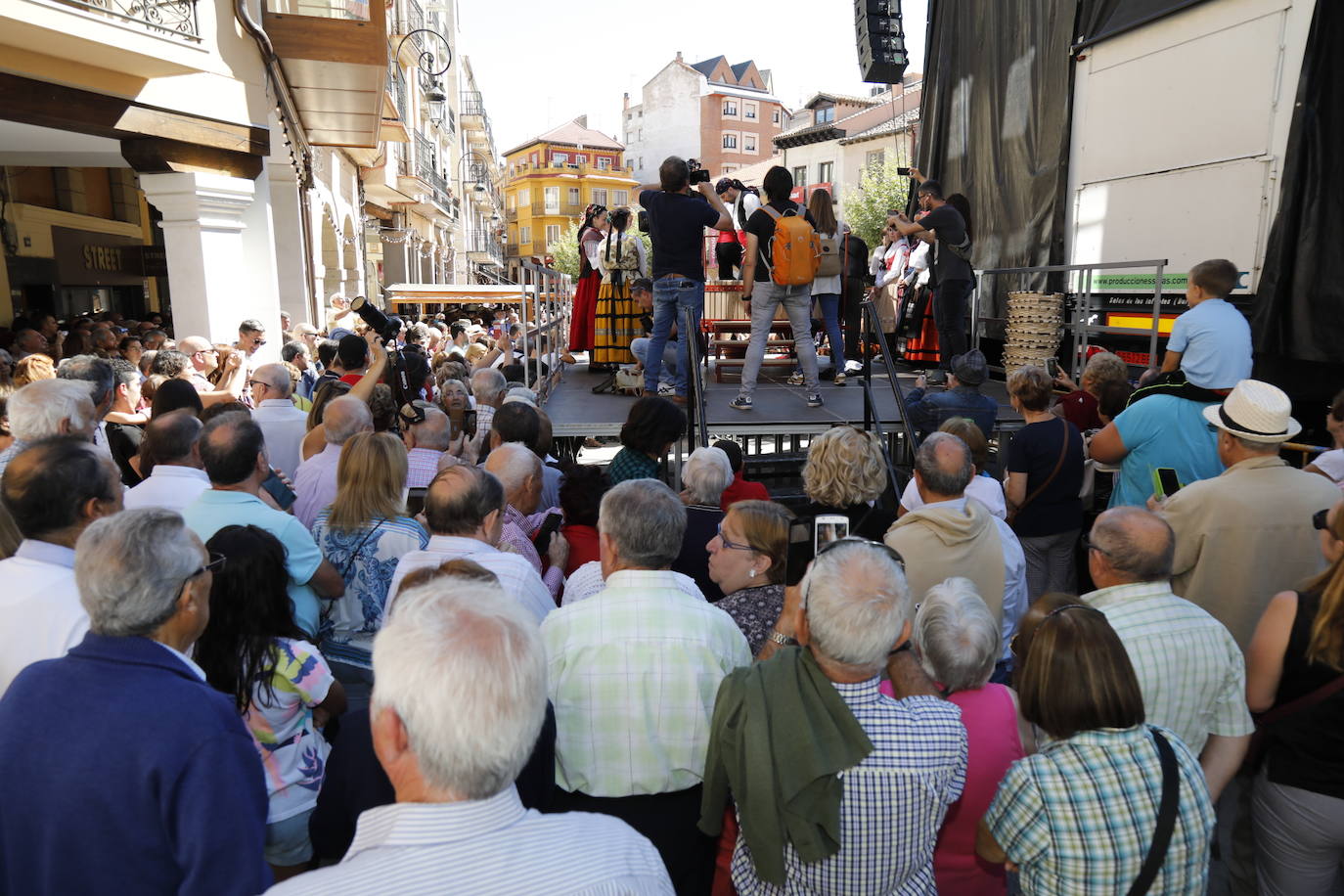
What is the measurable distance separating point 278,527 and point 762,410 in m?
4.12

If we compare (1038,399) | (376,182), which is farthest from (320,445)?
(376,182)

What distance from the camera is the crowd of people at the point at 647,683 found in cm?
137

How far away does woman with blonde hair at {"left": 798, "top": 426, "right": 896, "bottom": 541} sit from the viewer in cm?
347

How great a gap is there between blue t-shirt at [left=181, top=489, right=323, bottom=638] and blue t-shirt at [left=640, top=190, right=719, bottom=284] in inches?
156

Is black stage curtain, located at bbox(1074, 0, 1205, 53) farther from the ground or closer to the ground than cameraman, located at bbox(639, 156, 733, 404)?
farther from the ground

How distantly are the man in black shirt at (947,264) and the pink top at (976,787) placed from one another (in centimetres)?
542

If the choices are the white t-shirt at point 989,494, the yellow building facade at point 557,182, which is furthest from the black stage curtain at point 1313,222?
the yellow building facade at point 557,182

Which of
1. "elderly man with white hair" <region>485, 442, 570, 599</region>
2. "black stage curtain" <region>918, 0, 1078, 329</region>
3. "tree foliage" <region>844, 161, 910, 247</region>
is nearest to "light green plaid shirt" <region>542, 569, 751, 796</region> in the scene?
"elderly man with white hair" <region>485, 442, 570, 599</region>

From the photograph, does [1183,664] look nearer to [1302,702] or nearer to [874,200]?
[1302,702]

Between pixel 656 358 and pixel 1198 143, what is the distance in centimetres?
460

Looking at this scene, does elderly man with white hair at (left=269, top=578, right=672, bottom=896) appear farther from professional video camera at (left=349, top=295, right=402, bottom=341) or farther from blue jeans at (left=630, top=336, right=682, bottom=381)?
blue jeans at (left=630, top=336, right=682, bottom=381)

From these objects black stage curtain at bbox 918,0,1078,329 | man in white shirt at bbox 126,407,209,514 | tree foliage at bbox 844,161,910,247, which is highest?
tree foliage at bbox 844,161,910,247

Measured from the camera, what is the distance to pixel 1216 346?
4367mm

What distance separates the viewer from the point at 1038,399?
453 centimetres
